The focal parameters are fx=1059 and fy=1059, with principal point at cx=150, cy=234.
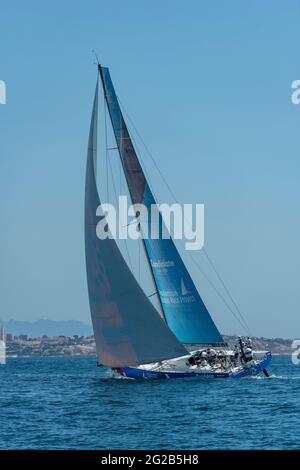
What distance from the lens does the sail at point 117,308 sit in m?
52.8

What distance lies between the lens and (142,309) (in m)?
52.8

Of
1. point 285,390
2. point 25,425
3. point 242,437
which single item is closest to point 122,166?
point 285,390

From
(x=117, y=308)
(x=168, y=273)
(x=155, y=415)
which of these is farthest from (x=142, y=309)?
(x=155, y=415)

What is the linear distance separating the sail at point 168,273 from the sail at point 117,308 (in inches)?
177

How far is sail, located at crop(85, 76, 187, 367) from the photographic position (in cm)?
5281

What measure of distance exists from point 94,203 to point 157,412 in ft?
44.3

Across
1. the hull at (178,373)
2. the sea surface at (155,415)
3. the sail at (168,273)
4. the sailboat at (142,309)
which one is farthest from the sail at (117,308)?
the sail at (168,273)

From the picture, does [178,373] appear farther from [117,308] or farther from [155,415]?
[155,415]

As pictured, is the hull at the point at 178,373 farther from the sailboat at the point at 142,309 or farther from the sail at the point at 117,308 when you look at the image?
the sail at the point at 117,308

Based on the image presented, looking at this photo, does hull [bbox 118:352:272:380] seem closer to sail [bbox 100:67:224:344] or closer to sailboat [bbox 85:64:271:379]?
sailboat [bbox 85:64:271:379]

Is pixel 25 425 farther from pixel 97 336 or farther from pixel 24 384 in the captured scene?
pixel 24 384

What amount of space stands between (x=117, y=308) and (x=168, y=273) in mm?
7470

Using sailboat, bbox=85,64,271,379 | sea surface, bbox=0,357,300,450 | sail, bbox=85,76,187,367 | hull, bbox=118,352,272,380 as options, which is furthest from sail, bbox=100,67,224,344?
sail, bbox=85,76,187,367
